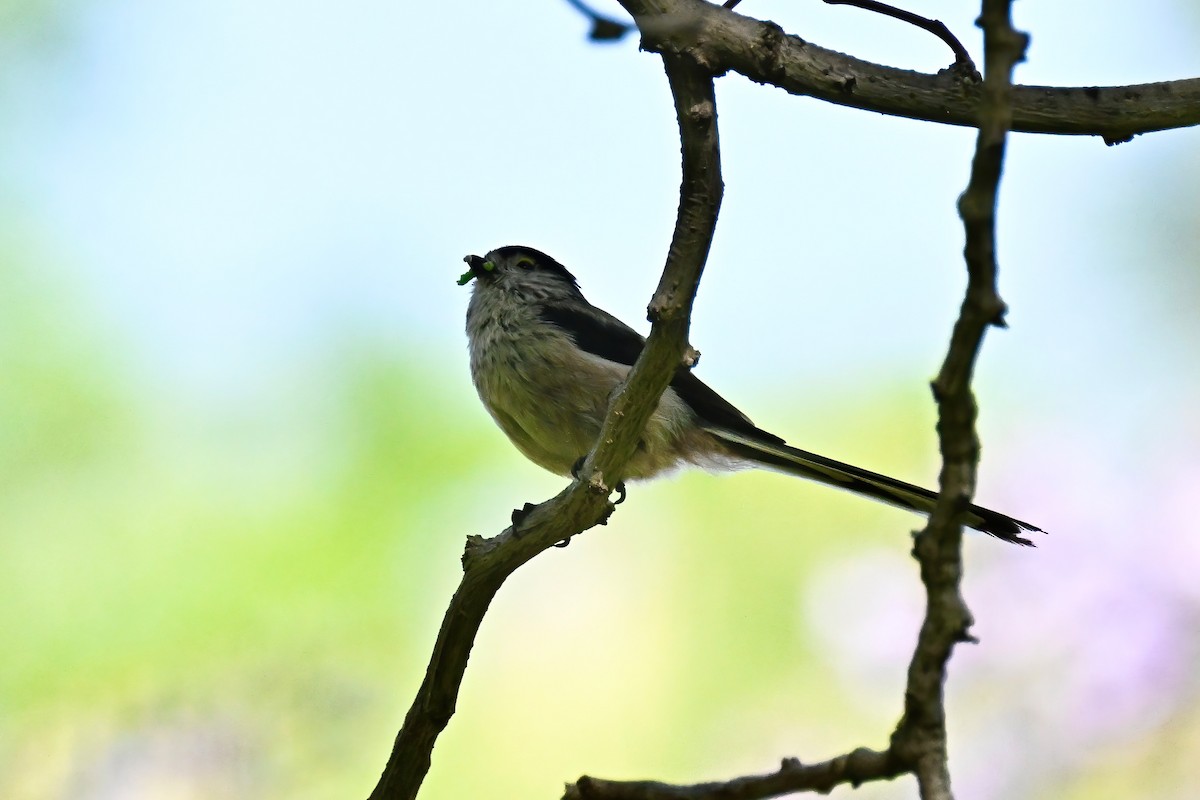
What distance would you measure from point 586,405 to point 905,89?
78.2 inches

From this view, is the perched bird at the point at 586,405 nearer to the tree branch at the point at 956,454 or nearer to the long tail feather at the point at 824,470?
the long tail feather at the point at 824,470

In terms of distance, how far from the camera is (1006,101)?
6.55 feet

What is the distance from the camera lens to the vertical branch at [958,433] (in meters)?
2.01

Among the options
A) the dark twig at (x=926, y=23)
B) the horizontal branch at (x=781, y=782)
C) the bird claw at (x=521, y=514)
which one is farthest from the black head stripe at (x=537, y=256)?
the horizontal branch at (x=781, y=782)

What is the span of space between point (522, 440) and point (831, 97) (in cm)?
232

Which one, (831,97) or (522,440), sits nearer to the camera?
(831,97)

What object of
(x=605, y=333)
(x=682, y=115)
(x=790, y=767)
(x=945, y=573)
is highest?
(x=605, y=333)

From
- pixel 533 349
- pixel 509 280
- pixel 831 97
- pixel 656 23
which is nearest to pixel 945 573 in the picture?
pixel 656 23

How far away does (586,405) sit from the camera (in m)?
5.15

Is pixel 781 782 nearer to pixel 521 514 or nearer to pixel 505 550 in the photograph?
pixel 505 550

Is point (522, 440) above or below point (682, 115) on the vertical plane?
above

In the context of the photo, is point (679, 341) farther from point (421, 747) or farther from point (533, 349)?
point (533, 349)

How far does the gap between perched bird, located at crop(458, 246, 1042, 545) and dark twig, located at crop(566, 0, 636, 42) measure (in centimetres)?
211

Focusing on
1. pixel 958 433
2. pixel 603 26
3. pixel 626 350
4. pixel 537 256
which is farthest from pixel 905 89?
pixel 537 256
